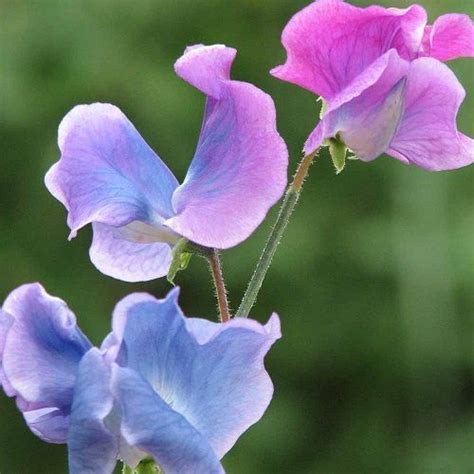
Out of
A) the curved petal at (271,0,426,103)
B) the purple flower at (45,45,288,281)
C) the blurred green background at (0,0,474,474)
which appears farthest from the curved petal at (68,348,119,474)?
the blurred green background at (0,0,474,474)

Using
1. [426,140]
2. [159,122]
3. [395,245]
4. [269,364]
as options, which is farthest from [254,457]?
[426,140]

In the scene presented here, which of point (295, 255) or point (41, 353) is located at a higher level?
point (41, 353)

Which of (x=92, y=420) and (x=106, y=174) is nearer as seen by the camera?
(x=92, y=420)

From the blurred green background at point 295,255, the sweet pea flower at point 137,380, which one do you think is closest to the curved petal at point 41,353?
the sweet pea flower at point 137,380

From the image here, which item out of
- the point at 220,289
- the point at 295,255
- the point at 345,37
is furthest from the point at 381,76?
the point at 295,255

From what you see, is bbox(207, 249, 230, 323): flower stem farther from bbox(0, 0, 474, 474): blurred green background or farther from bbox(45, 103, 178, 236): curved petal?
bbox(0, 0, 474, 474): blurred green background

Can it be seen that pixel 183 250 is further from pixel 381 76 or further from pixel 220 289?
pixel 381 76

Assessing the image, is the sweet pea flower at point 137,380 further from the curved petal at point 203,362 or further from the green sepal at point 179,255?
the green sepal at point 179,255
